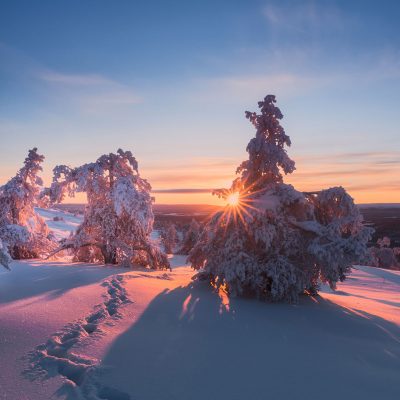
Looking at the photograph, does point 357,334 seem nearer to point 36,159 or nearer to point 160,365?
point 160,365

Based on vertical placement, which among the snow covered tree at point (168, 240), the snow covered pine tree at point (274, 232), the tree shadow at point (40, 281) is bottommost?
the snow covered tree at point (168, 240)

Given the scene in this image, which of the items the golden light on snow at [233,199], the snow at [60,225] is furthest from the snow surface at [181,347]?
the snow at [60,225]

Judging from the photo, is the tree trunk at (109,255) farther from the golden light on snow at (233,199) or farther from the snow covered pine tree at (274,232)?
the golden light on snow at (233,199)

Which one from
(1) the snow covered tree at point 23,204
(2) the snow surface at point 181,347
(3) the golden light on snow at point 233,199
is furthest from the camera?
(1) the snow covered tree at point 23,204

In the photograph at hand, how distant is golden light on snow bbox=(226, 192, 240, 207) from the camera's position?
9.52 metres

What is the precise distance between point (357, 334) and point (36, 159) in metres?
15.3

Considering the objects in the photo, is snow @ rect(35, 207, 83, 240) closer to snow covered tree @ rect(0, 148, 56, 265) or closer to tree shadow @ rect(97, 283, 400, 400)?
snow covered tree @ rect(0, 148, 56, 265)

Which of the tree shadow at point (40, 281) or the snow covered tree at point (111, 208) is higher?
the snow covered tree at point (111, 208)

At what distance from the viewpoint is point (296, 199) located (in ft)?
30.1

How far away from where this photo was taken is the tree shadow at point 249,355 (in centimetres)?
367

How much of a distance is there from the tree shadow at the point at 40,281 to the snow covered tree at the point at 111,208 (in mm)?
4040

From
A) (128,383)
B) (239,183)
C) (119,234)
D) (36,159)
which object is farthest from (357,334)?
(36,159)

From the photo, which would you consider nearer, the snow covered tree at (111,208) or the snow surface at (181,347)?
→ the snow surface at (181,347)

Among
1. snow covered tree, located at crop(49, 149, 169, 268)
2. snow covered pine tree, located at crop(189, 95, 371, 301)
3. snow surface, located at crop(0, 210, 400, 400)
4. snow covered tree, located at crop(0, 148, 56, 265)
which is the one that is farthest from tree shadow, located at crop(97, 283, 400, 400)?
snow covered tree, located at crop(0, 148, 56, 265)
